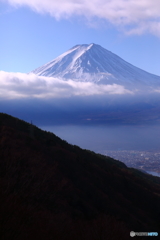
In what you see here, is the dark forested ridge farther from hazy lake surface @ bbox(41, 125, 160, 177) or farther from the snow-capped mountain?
the snow-capped mountain

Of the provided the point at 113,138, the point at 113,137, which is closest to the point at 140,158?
the point at 113,138

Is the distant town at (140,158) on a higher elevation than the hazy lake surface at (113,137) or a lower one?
lower

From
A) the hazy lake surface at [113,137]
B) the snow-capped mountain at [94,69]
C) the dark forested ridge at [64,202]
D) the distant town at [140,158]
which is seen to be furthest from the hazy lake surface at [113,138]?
the snow-capped mountain at [94,69]

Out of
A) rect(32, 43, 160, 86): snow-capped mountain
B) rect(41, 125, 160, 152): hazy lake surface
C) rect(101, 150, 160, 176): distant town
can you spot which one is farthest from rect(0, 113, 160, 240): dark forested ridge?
rect(32, 43, 160, 86): snow-capped mountain

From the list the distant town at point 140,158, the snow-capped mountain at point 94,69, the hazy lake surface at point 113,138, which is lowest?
the distant town at point 140,158

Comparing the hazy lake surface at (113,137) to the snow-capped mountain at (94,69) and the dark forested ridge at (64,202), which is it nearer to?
the dark forested ridge at (64,202)

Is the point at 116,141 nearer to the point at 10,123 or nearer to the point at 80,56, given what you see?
the point at 10,123

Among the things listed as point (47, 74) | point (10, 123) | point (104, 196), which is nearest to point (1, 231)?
point (104, 196)
